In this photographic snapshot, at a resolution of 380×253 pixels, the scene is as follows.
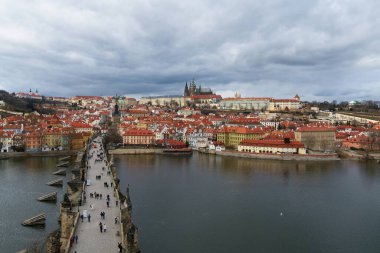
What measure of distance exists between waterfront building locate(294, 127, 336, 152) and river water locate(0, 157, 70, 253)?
2329cm

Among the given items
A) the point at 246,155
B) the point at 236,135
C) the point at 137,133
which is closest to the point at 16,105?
the point at 137,133

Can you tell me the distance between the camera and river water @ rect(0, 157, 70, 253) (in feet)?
43.1

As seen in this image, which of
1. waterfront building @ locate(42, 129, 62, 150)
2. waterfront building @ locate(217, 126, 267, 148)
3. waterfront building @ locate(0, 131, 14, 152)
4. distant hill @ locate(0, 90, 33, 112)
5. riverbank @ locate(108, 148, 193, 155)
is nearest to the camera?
waterfront building @ locate(0, 131, 14, 152)

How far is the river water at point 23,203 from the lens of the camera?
43.1 ft

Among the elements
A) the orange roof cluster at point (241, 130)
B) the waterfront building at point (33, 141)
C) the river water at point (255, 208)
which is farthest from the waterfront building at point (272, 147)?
the waterfront building at point (33, 141)

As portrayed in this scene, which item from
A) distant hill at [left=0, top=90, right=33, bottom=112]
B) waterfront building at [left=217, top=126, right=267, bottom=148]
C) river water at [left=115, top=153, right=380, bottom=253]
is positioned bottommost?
river water at [left=115, top=153, right=380, bottom=253]

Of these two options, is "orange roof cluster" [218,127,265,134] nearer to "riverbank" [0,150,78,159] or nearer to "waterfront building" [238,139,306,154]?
"waterfront building" [238,139,306,154]

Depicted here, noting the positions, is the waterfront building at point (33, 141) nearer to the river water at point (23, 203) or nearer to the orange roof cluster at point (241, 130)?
the river water at point (23, 203)

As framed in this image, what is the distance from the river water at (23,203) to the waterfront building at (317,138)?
2329 centimetres

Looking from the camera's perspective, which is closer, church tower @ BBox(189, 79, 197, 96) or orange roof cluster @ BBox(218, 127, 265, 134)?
orange roof cluster @ BBox(218, 127, 265, 134)

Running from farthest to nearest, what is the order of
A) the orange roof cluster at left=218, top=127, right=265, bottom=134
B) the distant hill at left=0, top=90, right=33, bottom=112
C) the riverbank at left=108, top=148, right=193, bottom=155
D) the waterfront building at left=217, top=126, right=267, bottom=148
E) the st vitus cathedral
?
the st vitus cathedral < the distant hill at left=0, top=90, right=33, bottom=112 < the orange roof cluster at left=218, top=127, right=265, bottom=134 < the waterfront building at left=217, top=126, right=267, bottom=148 < the riverbank at left=108, top=148, right=193, bottom=155

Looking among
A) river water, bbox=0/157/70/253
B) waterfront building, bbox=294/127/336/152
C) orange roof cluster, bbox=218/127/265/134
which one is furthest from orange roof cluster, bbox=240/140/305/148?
river water, bbox=0/157/70/253

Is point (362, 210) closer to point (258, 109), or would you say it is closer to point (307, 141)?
point (307, 141)

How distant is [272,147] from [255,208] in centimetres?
1973
